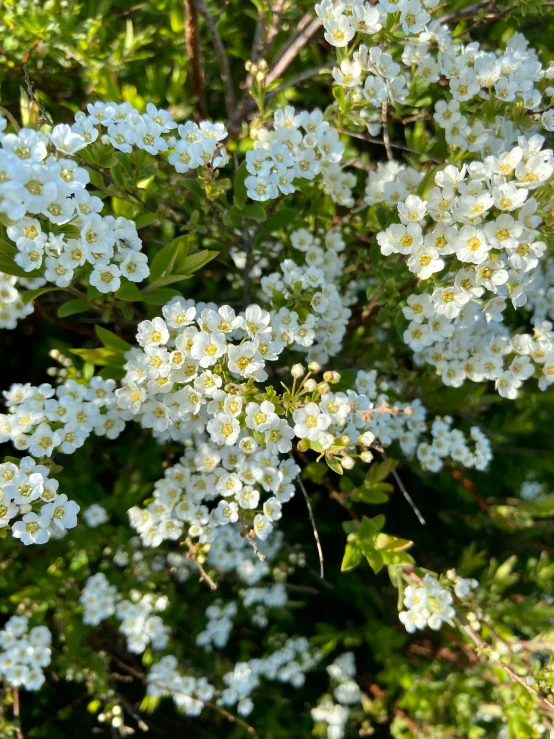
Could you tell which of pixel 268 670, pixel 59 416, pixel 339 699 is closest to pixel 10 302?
pixel 59 416

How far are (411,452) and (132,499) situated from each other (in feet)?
3.96

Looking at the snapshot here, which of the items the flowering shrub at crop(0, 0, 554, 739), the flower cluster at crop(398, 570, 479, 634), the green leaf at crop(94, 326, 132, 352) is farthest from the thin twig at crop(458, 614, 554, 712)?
the green leaf at crop(94, 326, 132, 352)

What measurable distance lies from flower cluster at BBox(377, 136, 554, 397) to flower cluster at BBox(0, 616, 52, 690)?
187cm

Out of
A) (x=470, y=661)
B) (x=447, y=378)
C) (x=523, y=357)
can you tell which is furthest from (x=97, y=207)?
(x=470, y=661)

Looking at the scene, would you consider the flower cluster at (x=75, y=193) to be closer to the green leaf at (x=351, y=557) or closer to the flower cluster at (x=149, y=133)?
the flower cluster at (x=149, y=133)

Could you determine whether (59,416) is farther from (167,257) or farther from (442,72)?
(442,72)

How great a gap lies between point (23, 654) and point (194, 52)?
99.1 inches

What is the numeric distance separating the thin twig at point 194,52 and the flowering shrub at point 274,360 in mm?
21

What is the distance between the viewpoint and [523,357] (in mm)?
2082

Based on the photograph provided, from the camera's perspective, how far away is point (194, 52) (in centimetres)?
239

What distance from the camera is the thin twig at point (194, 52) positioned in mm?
2223

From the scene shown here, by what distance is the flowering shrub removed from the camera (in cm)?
163

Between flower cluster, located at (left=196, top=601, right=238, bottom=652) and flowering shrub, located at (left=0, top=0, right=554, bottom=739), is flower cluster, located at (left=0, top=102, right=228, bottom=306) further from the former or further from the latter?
flower cluster, located at (left=196, top=601, right=238, bottom=652)

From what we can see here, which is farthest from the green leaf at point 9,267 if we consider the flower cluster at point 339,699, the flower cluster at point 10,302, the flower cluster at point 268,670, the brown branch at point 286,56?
the flower cluster at point 339,699
